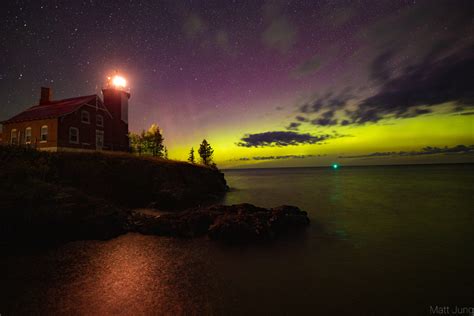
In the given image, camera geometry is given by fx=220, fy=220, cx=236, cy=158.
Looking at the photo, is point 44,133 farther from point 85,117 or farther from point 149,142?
point 149,142

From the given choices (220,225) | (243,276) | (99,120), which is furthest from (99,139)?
(243,276)

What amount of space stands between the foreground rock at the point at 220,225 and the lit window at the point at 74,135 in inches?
686

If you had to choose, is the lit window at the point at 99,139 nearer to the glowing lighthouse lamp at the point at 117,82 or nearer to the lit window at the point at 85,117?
the lit window at the point at 85,117

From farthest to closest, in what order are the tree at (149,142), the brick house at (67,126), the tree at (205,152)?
1. the tree at (205,152)
2. the tree at (149,142)
3. the brick house at (67,126)

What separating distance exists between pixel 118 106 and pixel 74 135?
9.92 meters

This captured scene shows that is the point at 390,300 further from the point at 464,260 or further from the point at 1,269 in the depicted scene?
the point at 1,269

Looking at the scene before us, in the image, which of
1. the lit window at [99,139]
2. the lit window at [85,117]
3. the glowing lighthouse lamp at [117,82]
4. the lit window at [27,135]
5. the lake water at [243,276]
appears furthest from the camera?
the glowing lighthouse lamp at [117,82]

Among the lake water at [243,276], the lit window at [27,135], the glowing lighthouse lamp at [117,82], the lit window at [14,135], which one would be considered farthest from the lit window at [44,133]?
the lake water at [243,276]

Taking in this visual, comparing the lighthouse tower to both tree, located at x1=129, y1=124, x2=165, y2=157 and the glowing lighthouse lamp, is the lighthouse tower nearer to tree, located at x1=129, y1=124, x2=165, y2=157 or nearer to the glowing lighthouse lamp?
the glowing lighthouse lamp

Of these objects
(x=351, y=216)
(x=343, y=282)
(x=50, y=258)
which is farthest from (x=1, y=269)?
(x=351, y=216)

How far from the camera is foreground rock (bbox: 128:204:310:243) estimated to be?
13.7 m

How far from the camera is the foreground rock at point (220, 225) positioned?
13695mm

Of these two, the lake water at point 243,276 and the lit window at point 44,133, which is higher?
the lit window at point 44,133

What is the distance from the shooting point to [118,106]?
3562 centimetres
